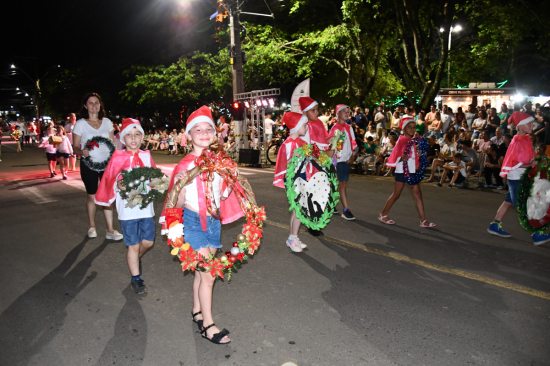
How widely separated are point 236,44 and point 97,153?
12.7 m

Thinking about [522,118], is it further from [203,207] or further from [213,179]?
[203,207]

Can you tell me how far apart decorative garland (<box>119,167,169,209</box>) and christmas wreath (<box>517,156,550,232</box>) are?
5.05 m

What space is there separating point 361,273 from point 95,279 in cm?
317

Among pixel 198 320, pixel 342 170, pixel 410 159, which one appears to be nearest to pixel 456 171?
pixel 342 170

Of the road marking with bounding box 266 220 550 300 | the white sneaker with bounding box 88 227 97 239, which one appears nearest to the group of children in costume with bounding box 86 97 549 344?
the road marking with bounding box 266 220 550 300

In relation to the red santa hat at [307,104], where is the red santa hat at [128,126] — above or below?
below

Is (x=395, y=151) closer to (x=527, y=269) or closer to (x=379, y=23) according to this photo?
(x=527, y=269)

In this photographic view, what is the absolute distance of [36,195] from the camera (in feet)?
37.1

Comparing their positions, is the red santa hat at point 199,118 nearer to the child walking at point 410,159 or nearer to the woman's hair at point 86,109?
the woman's hair at point 86,109


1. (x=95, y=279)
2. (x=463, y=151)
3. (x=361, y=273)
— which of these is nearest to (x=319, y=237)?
(x=361, y=273)

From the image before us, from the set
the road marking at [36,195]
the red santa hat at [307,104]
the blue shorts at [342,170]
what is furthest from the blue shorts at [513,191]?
the road marking at [36,195]

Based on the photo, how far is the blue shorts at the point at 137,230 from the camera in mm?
4762

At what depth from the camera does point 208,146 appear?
377cm

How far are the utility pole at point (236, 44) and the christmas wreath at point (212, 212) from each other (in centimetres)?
1511
